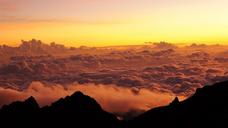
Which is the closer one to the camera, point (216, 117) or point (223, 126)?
point (223, 126)

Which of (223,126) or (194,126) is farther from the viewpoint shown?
(194,126)
